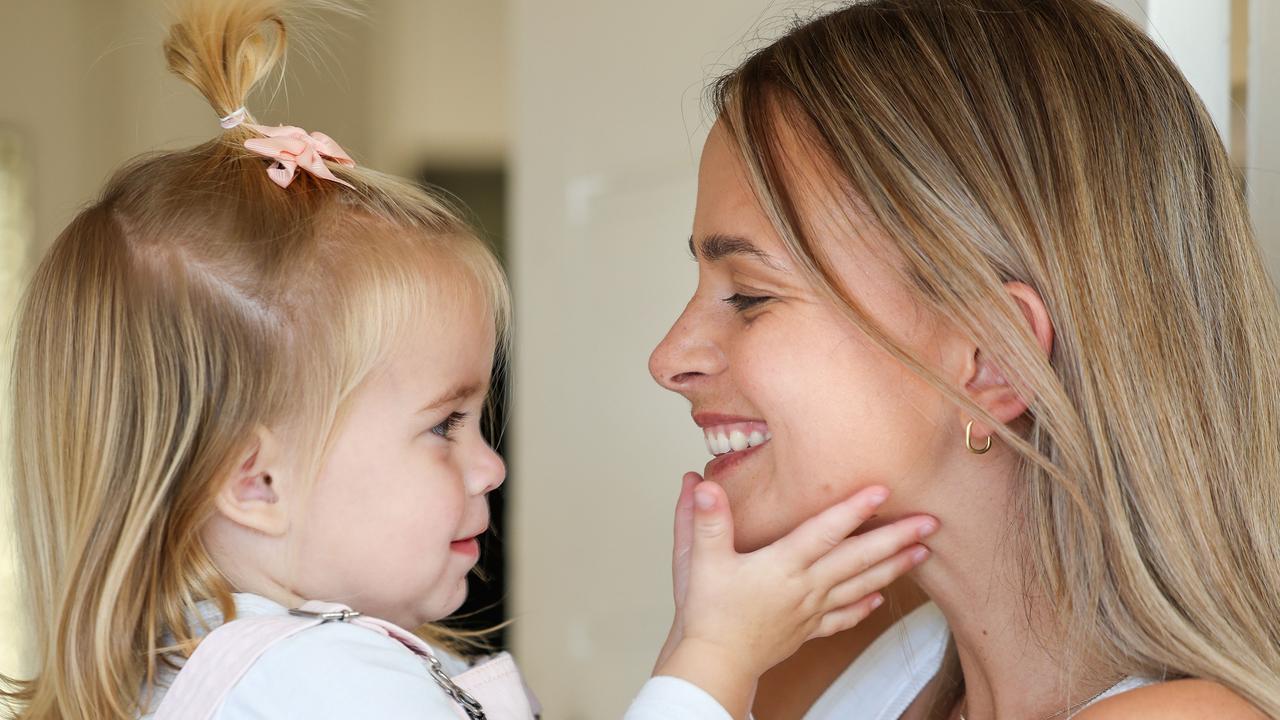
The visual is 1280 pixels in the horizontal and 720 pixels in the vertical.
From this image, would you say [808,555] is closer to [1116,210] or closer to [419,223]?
[1116,210]

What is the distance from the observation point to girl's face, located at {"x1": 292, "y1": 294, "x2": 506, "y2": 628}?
1249 mm

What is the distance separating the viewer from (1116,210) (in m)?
1.15

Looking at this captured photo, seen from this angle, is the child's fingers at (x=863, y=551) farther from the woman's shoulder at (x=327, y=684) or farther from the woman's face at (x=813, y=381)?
the woman's shoulder at (x=327, y=684)

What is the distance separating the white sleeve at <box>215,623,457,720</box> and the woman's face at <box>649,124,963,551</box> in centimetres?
41

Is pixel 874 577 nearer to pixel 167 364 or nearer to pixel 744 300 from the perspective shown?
pixel 744 300

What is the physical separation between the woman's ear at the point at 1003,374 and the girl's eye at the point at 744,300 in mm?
223

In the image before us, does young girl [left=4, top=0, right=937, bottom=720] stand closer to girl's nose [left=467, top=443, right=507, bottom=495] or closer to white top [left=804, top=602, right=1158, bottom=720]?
girl's nose [left=467, top=443, right=507, bottom=495]

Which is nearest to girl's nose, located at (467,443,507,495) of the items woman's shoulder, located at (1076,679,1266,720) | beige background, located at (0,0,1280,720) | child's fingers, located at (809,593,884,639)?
child's fingers, located at (809,593,884,639)

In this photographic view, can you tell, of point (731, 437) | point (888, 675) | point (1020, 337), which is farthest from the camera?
point (888, 675)

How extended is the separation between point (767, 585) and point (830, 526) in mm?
87

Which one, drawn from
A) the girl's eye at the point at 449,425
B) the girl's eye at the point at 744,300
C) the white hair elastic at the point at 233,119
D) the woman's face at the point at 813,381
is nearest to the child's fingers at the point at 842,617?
the woman's face at the point at 813,381

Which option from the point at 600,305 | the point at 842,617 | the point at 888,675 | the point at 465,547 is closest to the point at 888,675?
the point at 888,675

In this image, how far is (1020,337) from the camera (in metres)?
1.13

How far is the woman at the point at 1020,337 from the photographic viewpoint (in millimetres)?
1125
